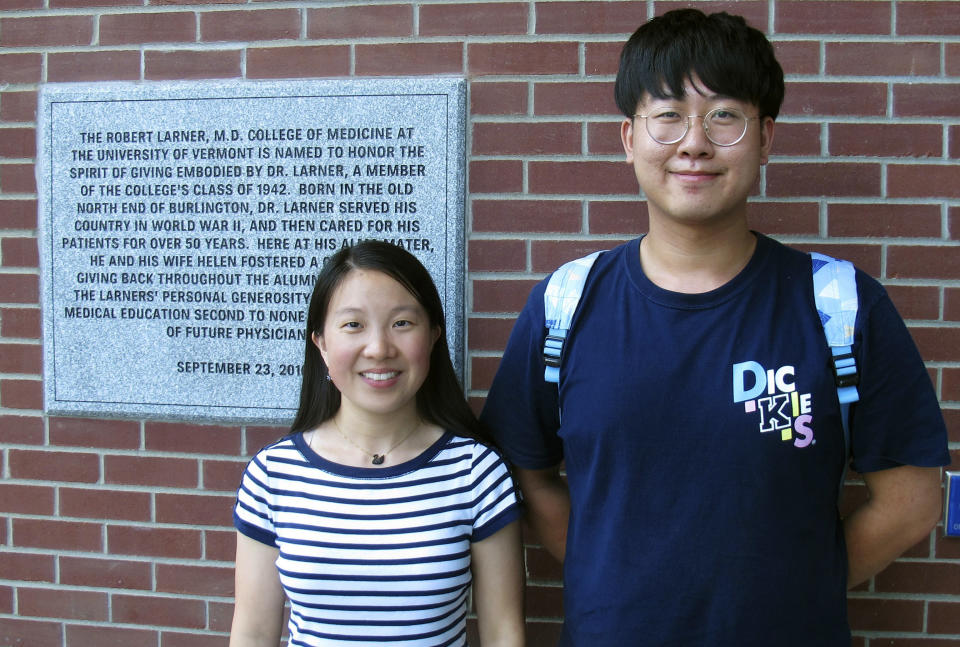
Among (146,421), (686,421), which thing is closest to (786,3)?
(686,421)

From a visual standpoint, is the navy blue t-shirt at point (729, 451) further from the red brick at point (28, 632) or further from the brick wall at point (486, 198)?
the red brick at point (28, 632)

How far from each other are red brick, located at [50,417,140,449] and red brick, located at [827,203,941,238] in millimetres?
2278

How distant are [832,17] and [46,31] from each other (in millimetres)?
2435

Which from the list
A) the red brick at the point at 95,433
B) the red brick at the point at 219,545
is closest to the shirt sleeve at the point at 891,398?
the red brick at the point at 219,545

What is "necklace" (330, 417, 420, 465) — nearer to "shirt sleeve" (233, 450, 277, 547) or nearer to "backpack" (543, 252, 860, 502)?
"shirt sleeve" (233, 450, 277, 547)

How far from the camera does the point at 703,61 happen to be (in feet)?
5.04

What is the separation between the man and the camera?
1.50m

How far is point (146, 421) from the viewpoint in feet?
8.09

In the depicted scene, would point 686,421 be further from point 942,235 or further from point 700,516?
point 942,235

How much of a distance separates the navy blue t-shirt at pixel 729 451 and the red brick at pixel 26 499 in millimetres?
1913

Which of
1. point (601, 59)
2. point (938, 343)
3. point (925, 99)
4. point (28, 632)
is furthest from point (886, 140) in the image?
point (28, 632)

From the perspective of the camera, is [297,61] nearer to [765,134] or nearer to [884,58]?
[765,134]

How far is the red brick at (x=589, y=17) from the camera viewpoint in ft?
7.14

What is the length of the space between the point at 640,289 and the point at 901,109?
1.12 meters
